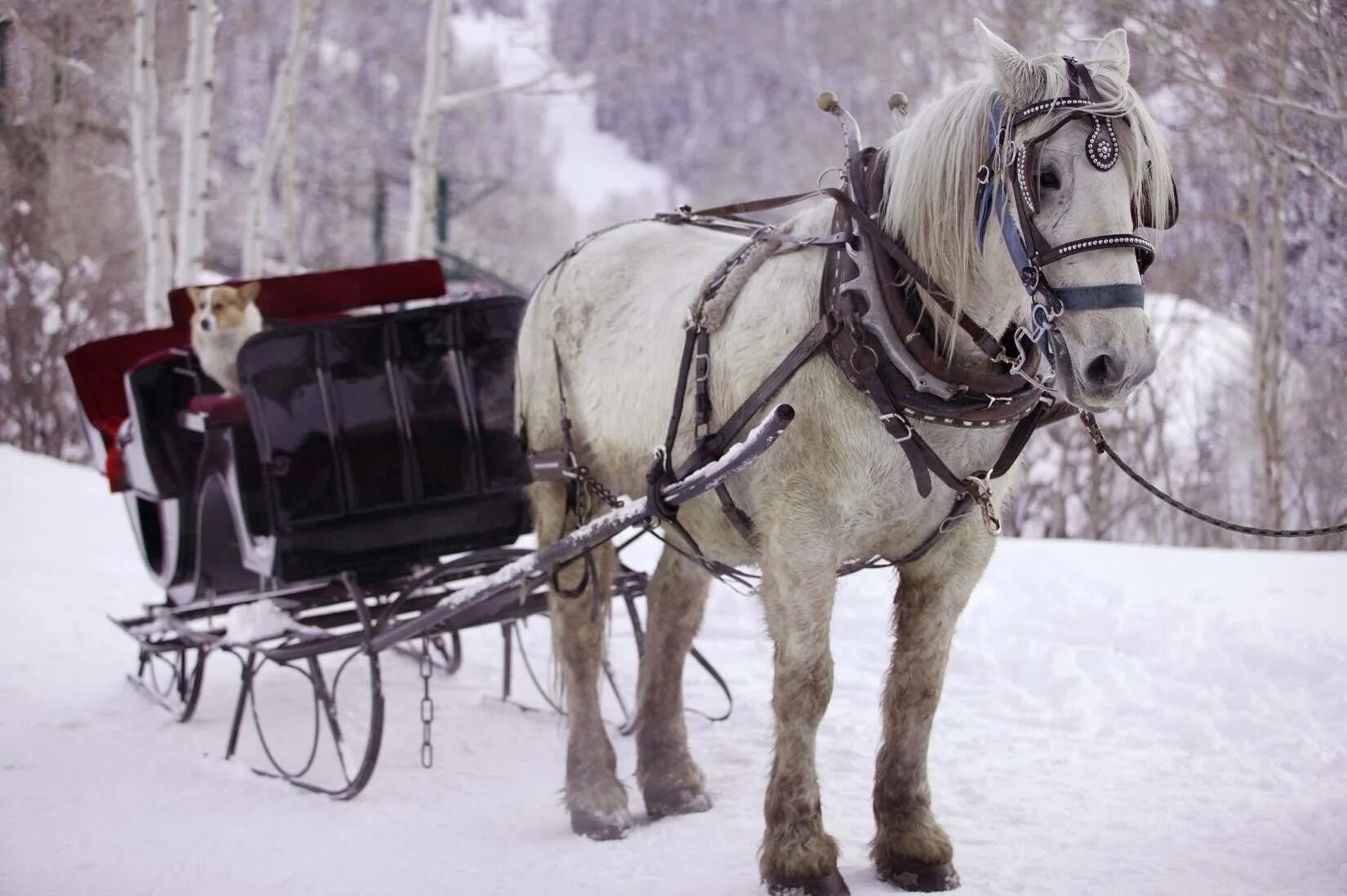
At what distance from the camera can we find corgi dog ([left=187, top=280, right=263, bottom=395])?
5.08 m

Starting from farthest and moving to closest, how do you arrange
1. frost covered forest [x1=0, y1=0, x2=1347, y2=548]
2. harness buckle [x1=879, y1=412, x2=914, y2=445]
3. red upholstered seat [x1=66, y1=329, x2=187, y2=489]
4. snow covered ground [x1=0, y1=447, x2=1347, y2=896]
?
frost covered forest [x1=0, y1=0, x2=1347, y2=548] < red upholstered seat [x1=66, y1=329, x2=187, y2=489] < snow covered ground [x1=0, y1=447, x2=1347, y2=896] < harness buckle [x1=879, y1=412, x2=914, y2=445]

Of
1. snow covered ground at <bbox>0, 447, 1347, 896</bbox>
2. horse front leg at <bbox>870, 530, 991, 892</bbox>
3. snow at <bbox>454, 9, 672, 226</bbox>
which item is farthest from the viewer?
snow at <bbox>454, 9, 672, 226</bbox>

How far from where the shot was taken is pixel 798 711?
319 centimetres

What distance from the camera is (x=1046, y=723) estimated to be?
16.3 ft

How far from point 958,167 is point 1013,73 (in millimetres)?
239

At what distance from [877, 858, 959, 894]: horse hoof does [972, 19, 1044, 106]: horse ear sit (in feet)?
6.57

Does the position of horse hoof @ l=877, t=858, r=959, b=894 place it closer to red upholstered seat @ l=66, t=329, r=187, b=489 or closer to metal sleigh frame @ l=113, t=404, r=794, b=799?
metal sleigh frame @ l=113, t=404, r=794, b=799

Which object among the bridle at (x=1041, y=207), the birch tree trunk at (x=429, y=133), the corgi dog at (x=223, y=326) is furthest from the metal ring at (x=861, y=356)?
the birch tree trunk at (x=429, y=133)

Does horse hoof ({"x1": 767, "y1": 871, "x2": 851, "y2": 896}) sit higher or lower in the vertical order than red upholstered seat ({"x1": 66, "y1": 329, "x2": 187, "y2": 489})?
lower

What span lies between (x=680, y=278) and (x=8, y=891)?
2770mm

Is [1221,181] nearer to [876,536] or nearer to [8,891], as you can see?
[876,536]

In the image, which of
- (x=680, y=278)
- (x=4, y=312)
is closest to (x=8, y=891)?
(x=680, y=278)

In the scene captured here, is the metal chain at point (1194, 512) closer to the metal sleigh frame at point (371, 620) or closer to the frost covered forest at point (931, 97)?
the metal sleigh frame at point (371, 620)

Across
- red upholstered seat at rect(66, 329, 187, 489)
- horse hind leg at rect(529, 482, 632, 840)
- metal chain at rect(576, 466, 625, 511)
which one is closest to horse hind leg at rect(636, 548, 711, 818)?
horse hind leg at rect(529, 482, 632, 840)
